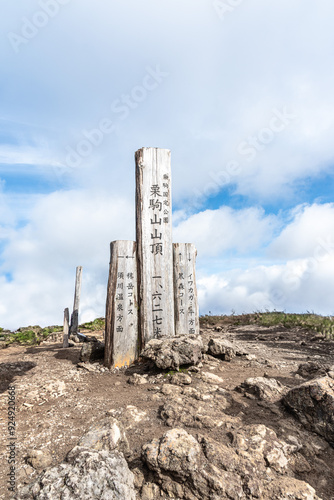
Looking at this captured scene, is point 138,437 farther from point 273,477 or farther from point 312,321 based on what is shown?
point 312,321

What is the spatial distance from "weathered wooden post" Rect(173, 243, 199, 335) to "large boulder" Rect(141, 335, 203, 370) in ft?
4.54

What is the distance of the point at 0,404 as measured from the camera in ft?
14.9

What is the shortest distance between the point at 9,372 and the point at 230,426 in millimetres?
4472

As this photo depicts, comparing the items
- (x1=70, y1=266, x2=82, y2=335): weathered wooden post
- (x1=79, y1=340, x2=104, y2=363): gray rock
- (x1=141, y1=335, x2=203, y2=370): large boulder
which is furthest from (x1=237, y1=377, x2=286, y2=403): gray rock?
(x1=70, y1=266, x2=82, y2=335): weathered wooden post

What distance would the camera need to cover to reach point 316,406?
11.3 ft

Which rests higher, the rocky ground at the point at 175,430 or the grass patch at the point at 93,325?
the grass patch at the point at 93,325

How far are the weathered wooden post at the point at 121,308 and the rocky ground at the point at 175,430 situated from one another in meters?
0.32

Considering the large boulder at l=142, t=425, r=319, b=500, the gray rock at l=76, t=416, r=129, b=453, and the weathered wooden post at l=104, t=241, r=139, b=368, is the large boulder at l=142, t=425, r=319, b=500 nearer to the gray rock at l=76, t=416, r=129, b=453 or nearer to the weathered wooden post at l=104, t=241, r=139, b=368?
the gray rock at l=76, t=416, r=129, b=453

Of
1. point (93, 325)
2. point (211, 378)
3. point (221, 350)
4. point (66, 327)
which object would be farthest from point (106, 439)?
point (93, 325)

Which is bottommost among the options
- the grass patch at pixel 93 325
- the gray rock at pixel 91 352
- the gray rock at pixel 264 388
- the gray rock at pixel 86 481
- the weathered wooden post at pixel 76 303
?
the gray rock at pixel 86 481

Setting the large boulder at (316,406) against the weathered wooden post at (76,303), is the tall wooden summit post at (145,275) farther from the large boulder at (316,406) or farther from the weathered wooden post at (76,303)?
the weathered wooden post at (76,303)

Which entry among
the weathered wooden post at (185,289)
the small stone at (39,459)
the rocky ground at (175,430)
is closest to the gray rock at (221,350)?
the rocky ground at (175,430)

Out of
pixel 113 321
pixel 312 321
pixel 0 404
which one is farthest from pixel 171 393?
pixel 312 321

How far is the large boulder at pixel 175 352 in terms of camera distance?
15.8 feet
